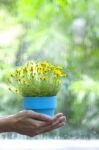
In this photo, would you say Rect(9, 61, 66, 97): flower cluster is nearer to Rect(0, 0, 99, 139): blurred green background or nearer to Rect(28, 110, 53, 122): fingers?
Rect(28, 110, 53, 122): fingers

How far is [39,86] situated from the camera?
128 cm

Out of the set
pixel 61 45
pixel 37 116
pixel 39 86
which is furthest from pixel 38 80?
pixel 61 45

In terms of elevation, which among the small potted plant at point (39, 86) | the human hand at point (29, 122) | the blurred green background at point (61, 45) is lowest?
the human hand at point (29, 122)

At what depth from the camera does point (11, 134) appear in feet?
5.47

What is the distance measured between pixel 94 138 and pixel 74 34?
0.45m

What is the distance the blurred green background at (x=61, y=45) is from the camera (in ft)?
5.29

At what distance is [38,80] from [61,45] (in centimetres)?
35

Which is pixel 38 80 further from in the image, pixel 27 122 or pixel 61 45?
pixel 61 45

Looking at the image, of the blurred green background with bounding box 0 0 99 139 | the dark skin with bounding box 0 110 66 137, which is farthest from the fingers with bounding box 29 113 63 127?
the blurred green background with bounding box 0 0 99 139

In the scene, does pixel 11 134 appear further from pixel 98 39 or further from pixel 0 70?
pixel 98 39

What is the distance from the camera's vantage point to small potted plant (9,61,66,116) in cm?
125

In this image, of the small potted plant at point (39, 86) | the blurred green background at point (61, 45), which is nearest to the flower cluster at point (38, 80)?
the small potted plant at point (39, 86)

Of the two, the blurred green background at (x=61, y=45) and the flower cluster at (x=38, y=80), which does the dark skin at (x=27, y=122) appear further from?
the blurred green background at (x=61, y=45)

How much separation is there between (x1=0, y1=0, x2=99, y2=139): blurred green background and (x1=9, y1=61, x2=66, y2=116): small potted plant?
0.27 meters
